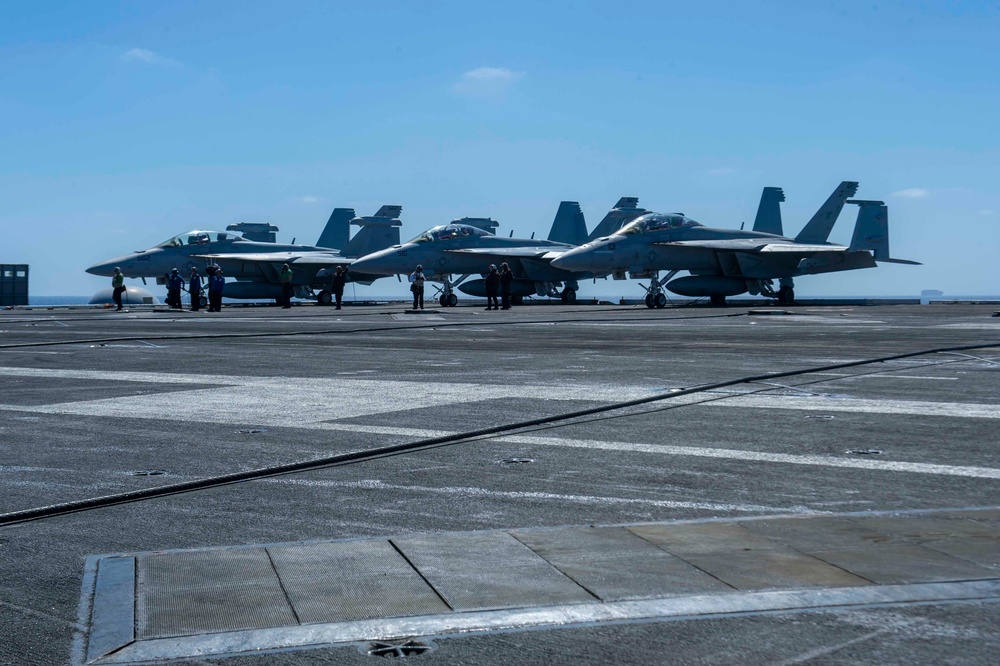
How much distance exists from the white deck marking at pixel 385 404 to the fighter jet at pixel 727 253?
3293 centimetres

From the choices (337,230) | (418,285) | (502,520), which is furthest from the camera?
(337,230)

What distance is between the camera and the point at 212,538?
5.71 metres

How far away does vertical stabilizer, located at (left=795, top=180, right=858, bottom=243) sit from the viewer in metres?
53.4

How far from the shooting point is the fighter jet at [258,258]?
51750 mm

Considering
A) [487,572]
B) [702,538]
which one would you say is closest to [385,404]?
[702,538]

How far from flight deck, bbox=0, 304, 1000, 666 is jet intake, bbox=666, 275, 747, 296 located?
34.9 m

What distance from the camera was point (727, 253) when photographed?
48.8 meters

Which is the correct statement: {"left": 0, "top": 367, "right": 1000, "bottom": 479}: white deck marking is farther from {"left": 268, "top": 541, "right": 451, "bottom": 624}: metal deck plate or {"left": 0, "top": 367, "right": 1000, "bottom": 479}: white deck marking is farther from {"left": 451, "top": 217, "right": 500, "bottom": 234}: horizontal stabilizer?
{"left": 451, "top": 217, "right": 500, "bottom": 234}: horizontal stabilizer

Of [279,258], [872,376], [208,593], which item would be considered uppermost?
[279,258]

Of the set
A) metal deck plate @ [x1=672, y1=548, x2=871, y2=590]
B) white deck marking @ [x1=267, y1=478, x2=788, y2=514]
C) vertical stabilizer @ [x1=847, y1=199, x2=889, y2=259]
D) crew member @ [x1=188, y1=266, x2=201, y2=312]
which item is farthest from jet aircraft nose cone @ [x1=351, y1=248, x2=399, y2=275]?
metal deck plate @ [x1=672, y1=548, x2=871, y2=590]

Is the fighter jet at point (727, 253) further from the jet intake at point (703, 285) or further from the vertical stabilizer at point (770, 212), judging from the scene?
the vertical stabilizer at point (770, 212)

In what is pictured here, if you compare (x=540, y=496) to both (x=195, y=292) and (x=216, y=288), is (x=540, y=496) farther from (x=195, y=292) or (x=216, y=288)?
(x=195, y=292)

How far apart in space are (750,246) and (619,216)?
15.9 metres

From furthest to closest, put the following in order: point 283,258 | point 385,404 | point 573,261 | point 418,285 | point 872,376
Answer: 1. point 283,258
2. point 573,261
3. point 418,285
4. point 872,376
5. point 385,404
